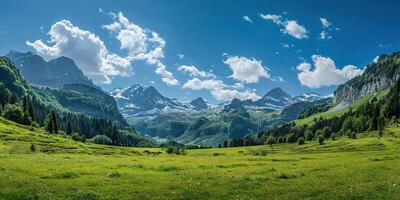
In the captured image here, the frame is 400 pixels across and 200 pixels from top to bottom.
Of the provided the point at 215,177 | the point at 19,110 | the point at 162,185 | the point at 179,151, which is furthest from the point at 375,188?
the point at 19,110

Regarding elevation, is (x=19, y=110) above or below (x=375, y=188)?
above

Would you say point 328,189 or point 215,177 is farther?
point 215,177

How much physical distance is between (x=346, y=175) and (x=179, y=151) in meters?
136

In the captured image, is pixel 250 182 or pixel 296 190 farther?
pixel 250 182

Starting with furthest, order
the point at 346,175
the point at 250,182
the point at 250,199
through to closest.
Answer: the point at 346,175 → the point at 250,182 → the point at 250,199

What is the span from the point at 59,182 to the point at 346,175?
31588 mm

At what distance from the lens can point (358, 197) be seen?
3366 cm

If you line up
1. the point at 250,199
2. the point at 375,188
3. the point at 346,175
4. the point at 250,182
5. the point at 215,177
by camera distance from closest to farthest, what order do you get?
the point at 250,199, the point at 375,188, the point at 250,182, the point at 215,177, the point at 346,175

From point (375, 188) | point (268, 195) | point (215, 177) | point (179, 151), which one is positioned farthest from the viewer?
point (179, 151)

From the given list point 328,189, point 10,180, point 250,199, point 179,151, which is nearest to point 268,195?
point 250,199

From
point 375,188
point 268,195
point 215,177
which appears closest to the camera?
point 268,195

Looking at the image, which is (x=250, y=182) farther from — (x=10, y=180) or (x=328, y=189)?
(x=10, y=180)

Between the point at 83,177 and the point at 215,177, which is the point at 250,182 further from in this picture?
the point at 83,177

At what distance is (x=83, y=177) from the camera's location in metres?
42.2
